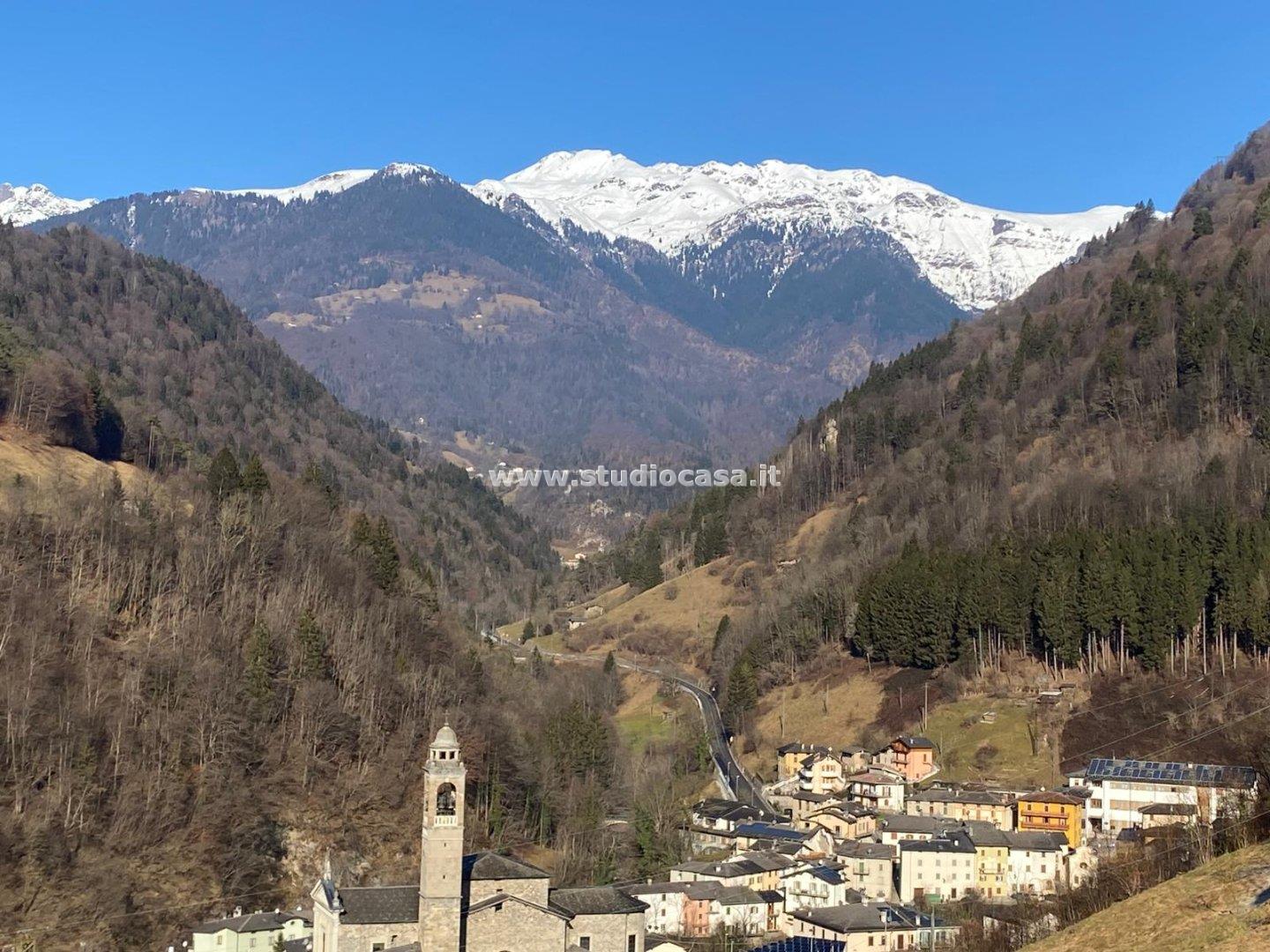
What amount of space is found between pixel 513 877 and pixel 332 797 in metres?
27.1

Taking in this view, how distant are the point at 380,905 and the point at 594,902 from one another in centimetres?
968

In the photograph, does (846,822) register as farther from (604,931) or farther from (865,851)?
(604,931)

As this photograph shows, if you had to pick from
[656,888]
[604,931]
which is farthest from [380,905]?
[656,888]

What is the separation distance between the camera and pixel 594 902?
63.0 meters

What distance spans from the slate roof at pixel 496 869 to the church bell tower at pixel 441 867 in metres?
2.51

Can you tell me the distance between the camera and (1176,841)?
183ft

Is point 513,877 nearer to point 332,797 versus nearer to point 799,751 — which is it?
point 332,797

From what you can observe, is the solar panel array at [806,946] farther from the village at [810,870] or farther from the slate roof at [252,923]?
the slate roof at [252,923]

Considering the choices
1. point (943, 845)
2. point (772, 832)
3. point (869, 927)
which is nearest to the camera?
point (869, 927)

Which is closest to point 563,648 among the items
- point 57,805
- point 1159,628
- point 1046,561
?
point 1046,561

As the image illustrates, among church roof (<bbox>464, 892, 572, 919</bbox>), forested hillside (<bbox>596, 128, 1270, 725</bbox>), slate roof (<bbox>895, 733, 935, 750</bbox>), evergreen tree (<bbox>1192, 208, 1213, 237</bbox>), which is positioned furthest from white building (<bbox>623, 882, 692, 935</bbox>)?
evergreen tree (<bbox>1192, 208, 1213, 237</bbox>)

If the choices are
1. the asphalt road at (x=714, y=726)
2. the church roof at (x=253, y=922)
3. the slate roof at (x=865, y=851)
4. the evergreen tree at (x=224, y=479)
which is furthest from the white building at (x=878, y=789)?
the evergreen tree at (x=224, y=479)

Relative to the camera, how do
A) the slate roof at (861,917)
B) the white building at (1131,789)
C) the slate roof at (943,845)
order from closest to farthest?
the slate roof at (861,917) → the slate roof at (943,845) → the white building at (1131,789)

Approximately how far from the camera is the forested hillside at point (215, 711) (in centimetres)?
7225
